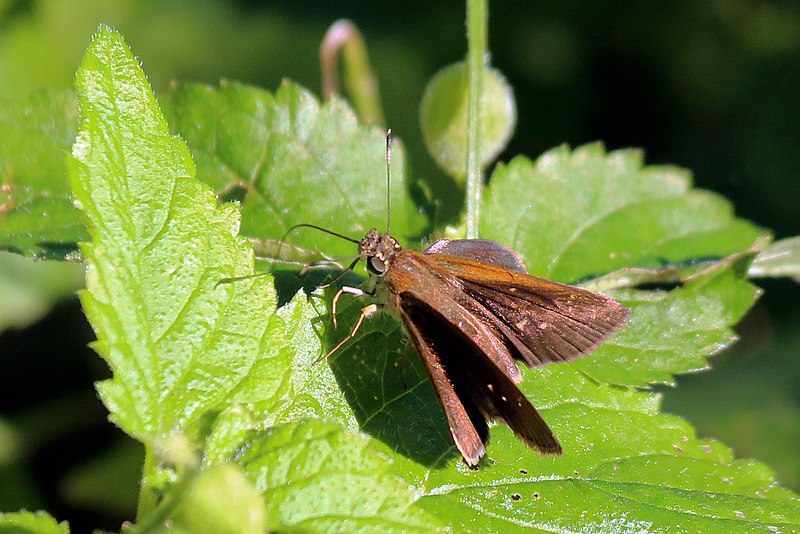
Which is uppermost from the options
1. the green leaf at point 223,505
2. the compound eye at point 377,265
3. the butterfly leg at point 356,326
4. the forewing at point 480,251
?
the forewing at point 480,251

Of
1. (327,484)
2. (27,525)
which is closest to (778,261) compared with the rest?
(327,484)

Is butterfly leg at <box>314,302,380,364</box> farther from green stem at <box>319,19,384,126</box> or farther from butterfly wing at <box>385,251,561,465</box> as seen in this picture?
green stem at <box>319,19,384,126</box>

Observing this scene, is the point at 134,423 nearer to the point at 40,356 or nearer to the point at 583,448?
the point at 583,448

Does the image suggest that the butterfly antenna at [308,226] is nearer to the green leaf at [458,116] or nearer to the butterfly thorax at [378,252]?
the butterfly thorax at [378,252]

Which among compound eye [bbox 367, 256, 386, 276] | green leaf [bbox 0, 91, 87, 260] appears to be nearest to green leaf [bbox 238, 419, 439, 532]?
compound eye [bbox 367, 256, 386, 276]

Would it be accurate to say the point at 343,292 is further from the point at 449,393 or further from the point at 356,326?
the point at 449,393

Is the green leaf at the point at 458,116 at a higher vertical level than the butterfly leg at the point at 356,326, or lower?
higher

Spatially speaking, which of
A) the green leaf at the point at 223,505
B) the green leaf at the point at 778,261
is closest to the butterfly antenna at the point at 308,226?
the green leaf at the point at 223,505
